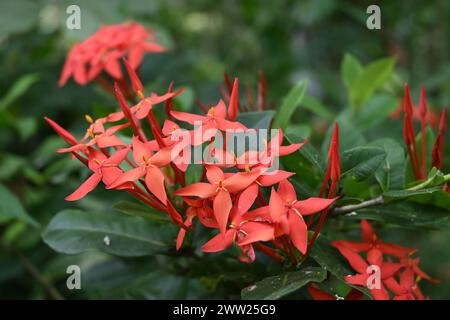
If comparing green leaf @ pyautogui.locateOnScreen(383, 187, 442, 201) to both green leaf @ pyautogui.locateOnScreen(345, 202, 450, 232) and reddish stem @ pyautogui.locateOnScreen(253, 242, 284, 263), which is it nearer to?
green leaf @ pyautogui.locateOnScreen(345, 202, 450, 232)

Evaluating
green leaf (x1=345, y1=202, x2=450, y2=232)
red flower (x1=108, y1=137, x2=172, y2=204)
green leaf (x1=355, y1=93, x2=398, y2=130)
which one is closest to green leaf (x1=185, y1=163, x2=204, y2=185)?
red flower (x1=108, y1=137, x2=172, y2=204)

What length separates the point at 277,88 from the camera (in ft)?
6.97

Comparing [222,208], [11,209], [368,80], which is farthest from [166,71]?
[222,208]

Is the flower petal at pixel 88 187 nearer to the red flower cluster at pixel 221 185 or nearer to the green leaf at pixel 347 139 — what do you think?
the red flower cluster at pixel 221 185

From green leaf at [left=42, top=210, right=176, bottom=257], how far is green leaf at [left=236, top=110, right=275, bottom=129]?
0.18m

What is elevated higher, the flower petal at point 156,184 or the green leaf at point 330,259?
the flower petal at point 156,184

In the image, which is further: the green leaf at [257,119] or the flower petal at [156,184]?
the green leaf at [257,119]

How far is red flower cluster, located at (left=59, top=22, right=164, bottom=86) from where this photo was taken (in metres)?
1.11

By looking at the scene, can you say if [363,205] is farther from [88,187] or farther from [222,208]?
[88,187]

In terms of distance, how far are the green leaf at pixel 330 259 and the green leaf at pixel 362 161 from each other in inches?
3.9

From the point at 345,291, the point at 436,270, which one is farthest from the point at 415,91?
the point at 345,291

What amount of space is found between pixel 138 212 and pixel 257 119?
208 millimetres

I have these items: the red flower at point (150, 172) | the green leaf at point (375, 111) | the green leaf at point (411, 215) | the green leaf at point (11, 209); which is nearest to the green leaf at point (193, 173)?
the red flower at point (150, 172)

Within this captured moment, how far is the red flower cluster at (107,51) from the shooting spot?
1113 millimetres
